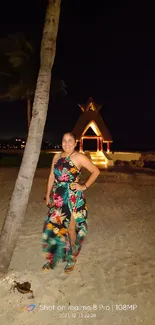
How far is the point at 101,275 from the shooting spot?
3748mm

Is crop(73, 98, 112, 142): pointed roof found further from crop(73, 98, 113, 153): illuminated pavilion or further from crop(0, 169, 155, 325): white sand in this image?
crop(0, 169, 155, 325): white sand

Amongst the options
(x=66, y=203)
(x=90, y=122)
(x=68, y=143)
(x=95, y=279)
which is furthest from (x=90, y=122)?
(x=95, y=279)

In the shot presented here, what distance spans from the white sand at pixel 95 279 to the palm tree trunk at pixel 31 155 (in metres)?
0.50

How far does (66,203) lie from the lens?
3.62 meters

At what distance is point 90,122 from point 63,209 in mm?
18735

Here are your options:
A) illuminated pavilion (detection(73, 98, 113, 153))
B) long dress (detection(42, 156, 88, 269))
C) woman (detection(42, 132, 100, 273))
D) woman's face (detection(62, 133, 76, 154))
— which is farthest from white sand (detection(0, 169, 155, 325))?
illuminated pavilion (detection(73, 98, 113, 153))

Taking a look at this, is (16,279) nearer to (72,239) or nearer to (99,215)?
(72,239)

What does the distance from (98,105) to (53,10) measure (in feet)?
64.8

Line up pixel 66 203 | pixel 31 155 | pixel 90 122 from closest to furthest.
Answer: pixel 31 155 → pixel 66 203 → pixel 90 122

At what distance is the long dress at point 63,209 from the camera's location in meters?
3.58

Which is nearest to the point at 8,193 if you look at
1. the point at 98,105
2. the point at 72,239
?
the point at 72,239

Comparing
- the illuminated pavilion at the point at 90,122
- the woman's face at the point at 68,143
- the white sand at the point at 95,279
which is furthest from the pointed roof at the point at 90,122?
the woman's face at the point at 68,143

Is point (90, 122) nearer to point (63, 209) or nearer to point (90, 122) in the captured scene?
point (90, 122)

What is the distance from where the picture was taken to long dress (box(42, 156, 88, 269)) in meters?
3.58
